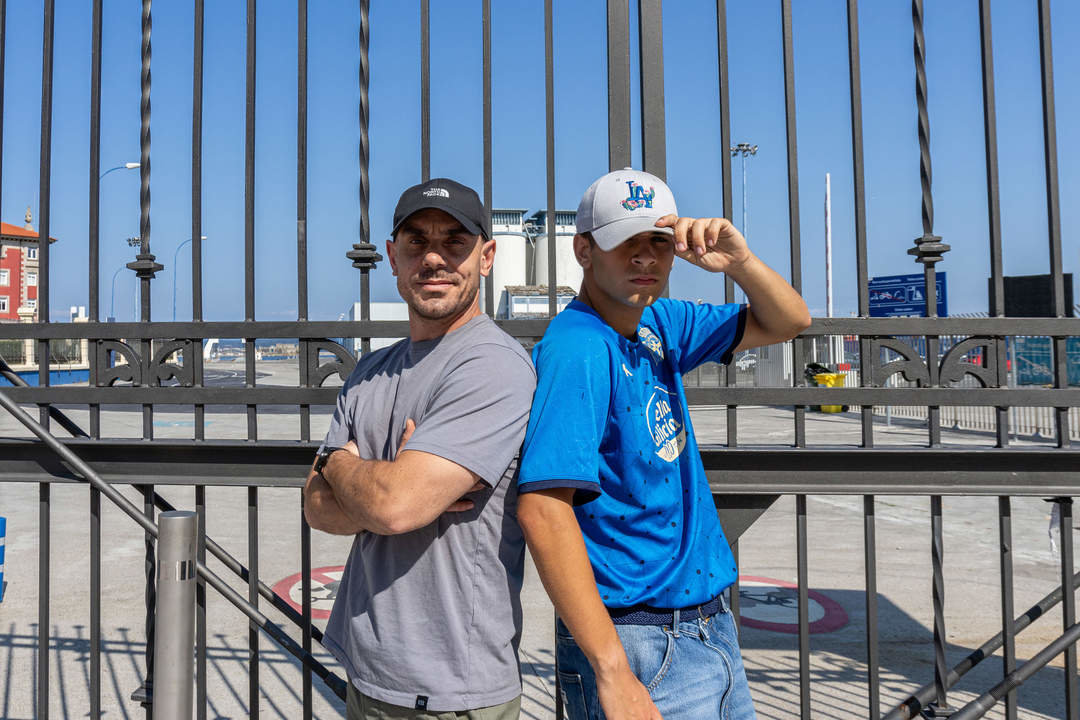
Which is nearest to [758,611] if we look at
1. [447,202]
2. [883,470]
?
[883,470]

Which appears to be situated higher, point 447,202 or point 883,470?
point 447,202

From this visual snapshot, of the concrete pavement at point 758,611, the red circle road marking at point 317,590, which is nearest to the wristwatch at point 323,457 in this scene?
the concrete pavement at point 758,611

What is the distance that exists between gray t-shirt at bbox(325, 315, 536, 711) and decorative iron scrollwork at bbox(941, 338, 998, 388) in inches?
65.6

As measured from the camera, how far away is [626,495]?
75.5 inches

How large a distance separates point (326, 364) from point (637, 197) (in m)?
1.48

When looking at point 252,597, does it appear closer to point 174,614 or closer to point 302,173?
point 174,614

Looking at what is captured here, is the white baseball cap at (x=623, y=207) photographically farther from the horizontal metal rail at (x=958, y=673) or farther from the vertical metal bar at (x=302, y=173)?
the horizontal metal rail at (x=958, y=673)

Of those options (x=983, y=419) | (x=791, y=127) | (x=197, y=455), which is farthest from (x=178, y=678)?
(x=983, y=419)

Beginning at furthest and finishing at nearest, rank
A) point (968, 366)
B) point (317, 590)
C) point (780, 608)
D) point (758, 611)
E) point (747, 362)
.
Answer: point (747, 362), point (317, 590), point (780, 608), point (758, 611), point (968, 366)

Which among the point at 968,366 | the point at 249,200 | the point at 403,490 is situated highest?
the point at 249,200

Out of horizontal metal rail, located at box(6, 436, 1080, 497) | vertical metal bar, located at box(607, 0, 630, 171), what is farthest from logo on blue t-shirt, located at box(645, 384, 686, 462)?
vertical metal bar, located at box(607, 0, 630, 171)

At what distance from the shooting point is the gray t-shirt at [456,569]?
6.25ft

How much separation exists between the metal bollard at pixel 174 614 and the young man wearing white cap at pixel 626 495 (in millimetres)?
974

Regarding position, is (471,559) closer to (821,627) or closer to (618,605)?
(618,605)
